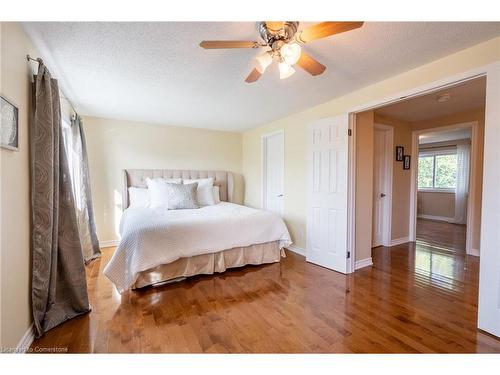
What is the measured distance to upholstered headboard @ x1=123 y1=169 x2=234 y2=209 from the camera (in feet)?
12.8

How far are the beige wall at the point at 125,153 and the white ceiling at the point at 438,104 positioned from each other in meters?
3.25

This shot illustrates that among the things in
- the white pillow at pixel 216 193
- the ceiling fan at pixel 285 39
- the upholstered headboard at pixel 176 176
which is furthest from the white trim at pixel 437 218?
the ceiling fan at pixel 285 39

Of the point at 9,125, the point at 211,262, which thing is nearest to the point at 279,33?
the point at 9,125

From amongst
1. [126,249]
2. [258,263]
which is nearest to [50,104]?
[126,249]

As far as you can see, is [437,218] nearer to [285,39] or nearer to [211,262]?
[211,262]

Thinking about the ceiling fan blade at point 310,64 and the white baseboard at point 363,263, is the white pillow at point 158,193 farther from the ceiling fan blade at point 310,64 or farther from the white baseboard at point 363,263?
the white baseboard at point 363,263

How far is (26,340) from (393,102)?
358cm

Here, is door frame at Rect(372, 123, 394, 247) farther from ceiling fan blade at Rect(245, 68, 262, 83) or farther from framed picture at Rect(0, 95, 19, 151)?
framed picture at Rect(0, 95, 19, 151)

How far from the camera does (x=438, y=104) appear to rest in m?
3.21

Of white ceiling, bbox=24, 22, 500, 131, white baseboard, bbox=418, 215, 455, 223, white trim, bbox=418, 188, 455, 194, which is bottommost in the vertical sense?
white baseboard, bbox=418, 215, 455, 223

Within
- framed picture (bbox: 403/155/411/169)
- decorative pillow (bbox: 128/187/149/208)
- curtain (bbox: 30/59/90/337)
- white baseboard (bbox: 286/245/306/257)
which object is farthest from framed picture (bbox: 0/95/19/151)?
framed picture (bbox: 403/155/411/169)

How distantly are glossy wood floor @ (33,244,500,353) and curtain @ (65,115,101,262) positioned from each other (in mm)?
454
